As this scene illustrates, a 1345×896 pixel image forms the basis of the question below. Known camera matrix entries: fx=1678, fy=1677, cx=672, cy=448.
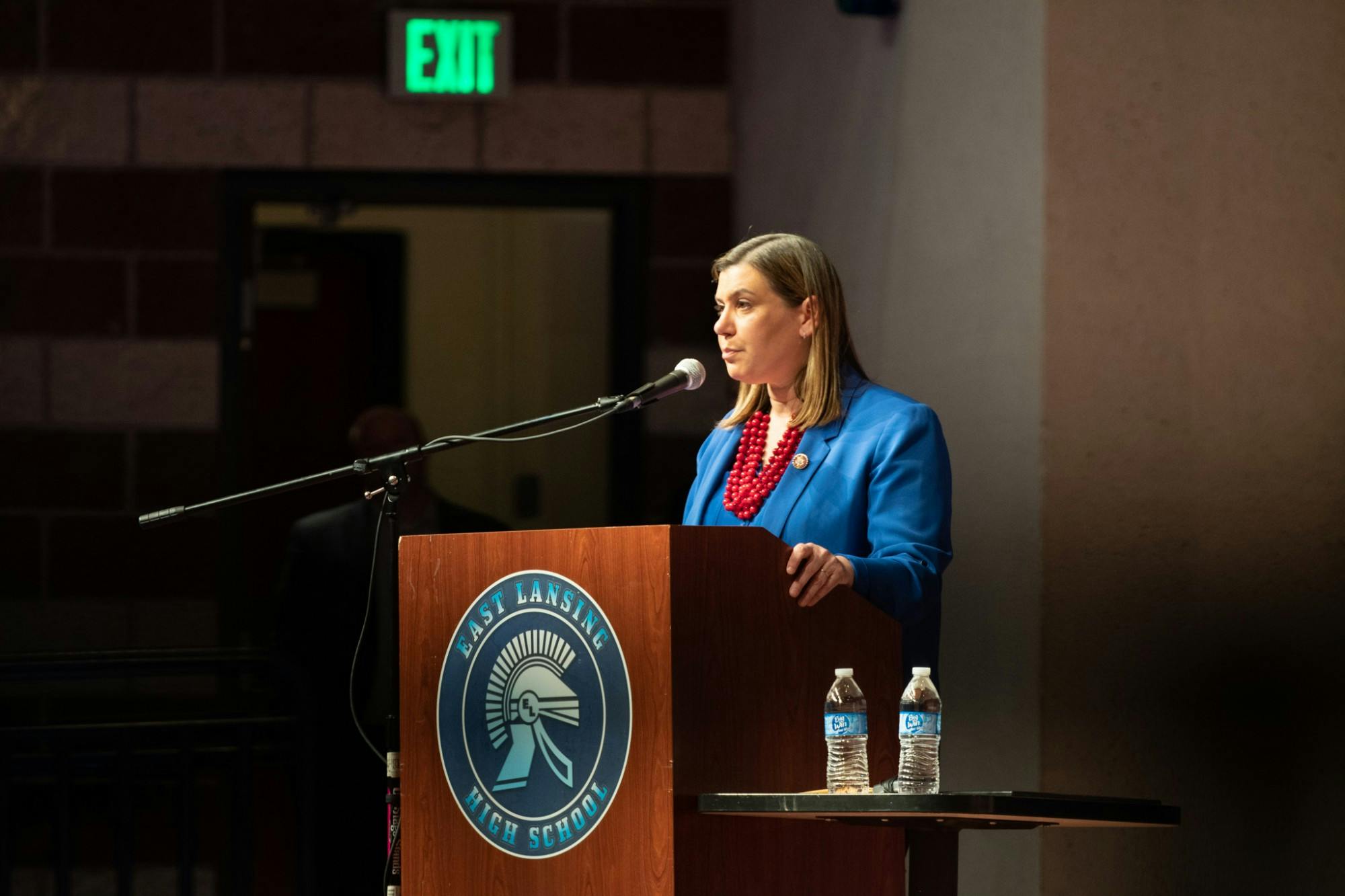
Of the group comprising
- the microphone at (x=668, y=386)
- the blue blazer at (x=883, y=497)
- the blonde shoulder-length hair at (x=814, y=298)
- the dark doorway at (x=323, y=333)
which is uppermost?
the dark doorway at (x=323, y=333)

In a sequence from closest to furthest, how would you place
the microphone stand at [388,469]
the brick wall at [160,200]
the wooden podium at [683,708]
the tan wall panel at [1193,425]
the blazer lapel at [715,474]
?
the wooden podium at [683,708] → the microphone stand at [388,469] → the blazer lapel at [715,474] → the tan wall panel at [1193,425] → the brick wall at [160,200]

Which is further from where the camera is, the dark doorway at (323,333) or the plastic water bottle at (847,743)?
the dark doorway at (323,333)

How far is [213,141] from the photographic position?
5.58 meters

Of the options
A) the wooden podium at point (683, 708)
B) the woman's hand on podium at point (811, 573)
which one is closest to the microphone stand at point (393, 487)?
the wooden podium at point (683, 708)

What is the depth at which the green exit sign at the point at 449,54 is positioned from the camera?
220 inches

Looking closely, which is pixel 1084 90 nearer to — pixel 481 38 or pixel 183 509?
pixel 183 509

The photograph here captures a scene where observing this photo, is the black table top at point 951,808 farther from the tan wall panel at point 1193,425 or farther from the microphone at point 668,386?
the tan wall panel at point 1193,425

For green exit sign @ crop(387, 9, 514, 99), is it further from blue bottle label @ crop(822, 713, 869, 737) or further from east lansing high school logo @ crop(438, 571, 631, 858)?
blue bottle label @ crop(822, 713, 869, 737)

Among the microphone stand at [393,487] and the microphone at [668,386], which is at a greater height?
the microphone at [668,386]

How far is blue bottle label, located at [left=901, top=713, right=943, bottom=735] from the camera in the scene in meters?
1.98

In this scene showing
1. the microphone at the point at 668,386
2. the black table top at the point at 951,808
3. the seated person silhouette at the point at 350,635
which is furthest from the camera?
the seated person silhouette at the point at 350,635

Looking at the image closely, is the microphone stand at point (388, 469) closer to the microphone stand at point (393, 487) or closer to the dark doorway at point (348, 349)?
the microphone stand at point (393, 487)

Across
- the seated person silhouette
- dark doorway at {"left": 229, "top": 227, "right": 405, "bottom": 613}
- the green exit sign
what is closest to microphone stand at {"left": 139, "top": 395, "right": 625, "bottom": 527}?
the seated person silhouette

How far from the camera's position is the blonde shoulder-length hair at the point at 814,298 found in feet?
8.14
